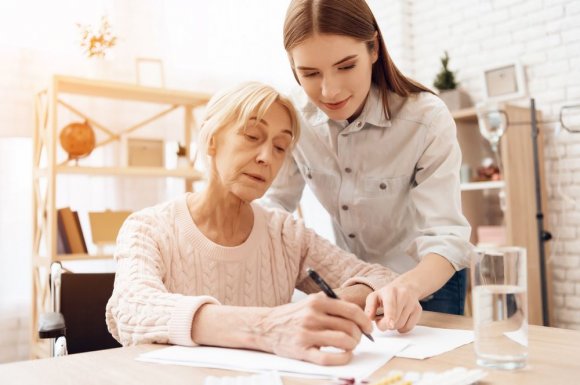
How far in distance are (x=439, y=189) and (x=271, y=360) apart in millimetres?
680

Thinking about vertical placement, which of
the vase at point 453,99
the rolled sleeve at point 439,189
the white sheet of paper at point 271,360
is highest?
the vase at point 453,99

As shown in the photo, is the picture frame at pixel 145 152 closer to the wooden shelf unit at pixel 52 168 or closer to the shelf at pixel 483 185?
the wooden shelf unit at pixel 52 168

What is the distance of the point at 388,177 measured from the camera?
1.45 m

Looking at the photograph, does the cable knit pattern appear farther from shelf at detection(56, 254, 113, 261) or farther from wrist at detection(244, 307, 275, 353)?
shelf at detection(56, 254, 113, 261)

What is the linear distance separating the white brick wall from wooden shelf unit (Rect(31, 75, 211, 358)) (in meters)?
1.91

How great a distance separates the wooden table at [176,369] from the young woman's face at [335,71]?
61cm

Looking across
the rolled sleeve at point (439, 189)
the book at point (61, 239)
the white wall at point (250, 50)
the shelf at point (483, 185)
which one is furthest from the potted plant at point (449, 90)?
the rolled sleeve at point (439, 189)

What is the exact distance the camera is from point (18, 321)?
2945 mm

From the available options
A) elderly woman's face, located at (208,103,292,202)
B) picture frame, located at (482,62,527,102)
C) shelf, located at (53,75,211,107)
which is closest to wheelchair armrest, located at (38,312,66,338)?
elderly woman's face, located at (208,103,292,202)

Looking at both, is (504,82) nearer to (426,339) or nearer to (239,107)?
(239,107)

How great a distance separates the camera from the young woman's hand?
96 centimetres

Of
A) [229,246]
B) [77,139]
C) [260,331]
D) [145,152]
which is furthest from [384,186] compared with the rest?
[145,152]

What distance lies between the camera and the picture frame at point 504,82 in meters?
3.67

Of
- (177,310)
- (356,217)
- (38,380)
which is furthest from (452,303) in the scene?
(38,380)
